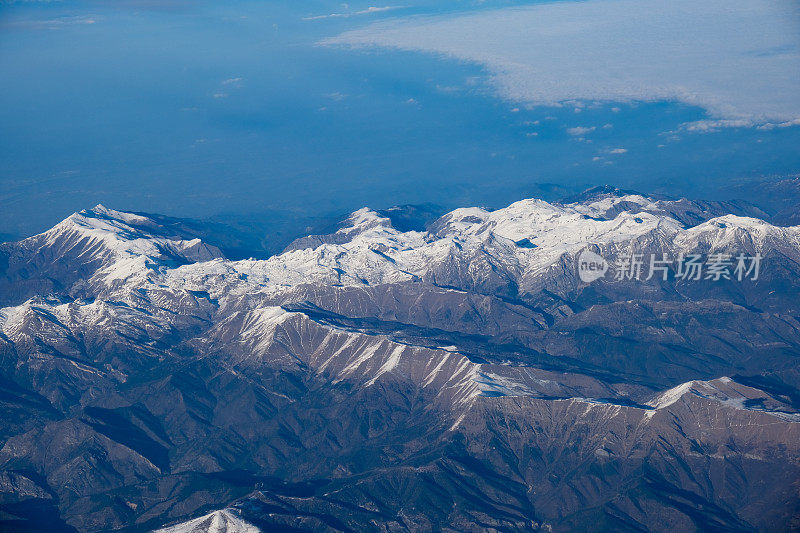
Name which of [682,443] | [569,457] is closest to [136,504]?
[569,457]

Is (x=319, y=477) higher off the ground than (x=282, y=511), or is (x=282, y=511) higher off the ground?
(x=282, y=511)

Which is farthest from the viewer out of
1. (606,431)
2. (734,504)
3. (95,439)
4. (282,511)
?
(95,439)

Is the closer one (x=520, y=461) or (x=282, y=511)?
(x=282, y=511)

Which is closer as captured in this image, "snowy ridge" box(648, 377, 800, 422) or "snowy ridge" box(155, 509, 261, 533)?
"snowy ridge" box(155, 509, 261, 533)

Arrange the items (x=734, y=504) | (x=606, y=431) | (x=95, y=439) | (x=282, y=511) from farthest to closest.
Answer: (x=95, y=439) → (x=606, y=431) → (x=734, y=504) → (x=282, y=511)

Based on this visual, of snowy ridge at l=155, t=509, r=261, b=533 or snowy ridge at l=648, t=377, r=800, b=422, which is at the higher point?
snowy ridge at l=155, t=509, r=261, b=533

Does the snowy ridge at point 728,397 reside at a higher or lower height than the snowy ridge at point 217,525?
lower

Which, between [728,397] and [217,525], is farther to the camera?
[728,397]

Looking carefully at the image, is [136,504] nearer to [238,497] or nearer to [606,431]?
[238,497]

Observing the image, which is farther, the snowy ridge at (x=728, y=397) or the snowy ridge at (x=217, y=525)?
the snowy ridge at (x=728, y=397)

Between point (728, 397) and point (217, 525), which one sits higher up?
point (217, 525)
